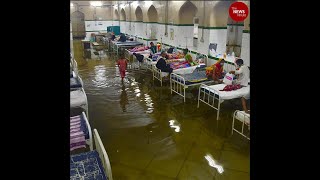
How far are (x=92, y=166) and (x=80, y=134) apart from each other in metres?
0.91

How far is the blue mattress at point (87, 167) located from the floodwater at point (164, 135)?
0.78 metres

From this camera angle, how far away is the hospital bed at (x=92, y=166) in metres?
3.62

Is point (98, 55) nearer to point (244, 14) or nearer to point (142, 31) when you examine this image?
point (142, 31)

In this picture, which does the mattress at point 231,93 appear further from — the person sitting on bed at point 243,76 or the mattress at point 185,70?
the mattress at point 185,70

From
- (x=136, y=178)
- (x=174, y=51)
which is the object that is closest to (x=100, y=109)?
(x=136, y=178)

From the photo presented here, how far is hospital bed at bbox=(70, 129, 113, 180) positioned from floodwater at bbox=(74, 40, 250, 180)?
0.78 meters

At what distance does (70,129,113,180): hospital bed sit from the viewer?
3.62 meters

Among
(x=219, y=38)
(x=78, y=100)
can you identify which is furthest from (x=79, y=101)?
(x=219, y=38)

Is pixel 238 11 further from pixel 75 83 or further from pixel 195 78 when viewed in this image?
pixel 75 83

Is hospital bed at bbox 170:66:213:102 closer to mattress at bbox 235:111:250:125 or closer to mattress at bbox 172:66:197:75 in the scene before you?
mattress at bbox 172:66:197:75

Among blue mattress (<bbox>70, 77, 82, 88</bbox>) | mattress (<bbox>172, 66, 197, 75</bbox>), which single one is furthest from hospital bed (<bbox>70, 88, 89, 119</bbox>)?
mattress (<bbox>172, 66, 197, 75</bbox>)

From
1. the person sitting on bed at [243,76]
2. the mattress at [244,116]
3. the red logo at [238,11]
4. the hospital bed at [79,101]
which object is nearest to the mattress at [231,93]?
the person sitting on bed at [243,76]
